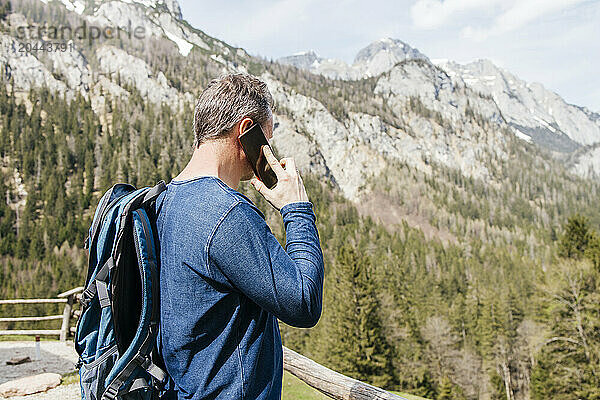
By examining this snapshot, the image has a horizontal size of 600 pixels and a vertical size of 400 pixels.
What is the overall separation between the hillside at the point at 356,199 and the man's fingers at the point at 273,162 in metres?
24.9

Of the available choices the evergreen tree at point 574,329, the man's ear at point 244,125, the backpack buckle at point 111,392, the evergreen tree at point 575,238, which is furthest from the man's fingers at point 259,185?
the evergreen tree at point 575,238

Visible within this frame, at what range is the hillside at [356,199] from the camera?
104ft

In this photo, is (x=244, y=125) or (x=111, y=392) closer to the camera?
(x=111, y=392)

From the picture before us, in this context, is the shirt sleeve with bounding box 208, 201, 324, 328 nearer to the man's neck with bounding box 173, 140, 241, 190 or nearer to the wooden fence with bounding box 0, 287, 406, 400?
the man's neck with bounding box 173, 140, 241, 190

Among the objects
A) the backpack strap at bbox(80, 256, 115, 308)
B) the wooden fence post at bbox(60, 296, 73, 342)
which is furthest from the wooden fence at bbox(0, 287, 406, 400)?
the wooden fence post at bbox(60, 296, 73, 342)

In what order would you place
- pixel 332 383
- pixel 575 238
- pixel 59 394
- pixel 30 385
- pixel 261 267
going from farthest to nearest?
pixel 575 238
pixel 30 385
pixel 59 394
pixel 332 383
pixel 261 267

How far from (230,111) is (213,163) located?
236 millimetres

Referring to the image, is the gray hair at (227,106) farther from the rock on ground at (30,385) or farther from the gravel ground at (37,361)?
the gravel ground at (37,361)

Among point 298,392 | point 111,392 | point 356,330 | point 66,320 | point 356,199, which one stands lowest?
point 356,330

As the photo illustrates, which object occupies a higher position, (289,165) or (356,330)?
(289,165)

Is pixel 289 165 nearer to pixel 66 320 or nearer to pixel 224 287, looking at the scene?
pixel 224 287

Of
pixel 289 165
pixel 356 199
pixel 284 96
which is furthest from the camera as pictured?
pixel 284 96

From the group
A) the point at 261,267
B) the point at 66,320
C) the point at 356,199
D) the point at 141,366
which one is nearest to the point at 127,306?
the point at 141,366

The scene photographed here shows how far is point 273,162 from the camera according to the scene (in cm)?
192
